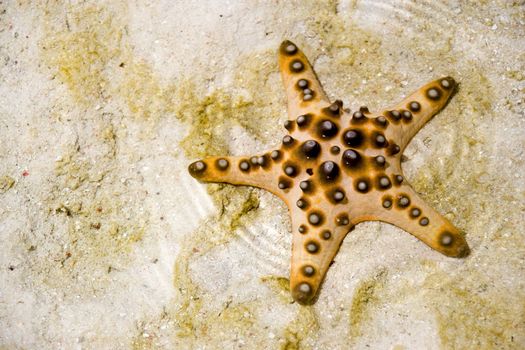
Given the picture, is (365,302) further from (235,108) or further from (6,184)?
(6,184)

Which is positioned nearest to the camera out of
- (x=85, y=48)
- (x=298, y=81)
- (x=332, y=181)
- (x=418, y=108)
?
(x=332, y=181)

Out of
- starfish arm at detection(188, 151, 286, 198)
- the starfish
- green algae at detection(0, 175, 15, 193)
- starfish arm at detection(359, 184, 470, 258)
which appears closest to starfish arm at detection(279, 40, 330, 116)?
the starfish

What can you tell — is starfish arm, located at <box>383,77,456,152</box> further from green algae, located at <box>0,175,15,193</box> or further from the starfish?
green algae, located at <box>0,175,15,193</box>

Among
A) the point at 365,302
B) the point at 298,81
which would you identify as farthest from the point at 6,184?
the point at 365,302

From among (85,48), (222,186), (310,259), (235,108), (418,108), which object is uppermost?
(85,48)

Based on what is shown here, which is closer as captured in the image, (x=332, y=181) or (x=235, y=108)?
(x=332, y=181)

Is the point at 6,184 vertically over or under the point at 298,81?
under

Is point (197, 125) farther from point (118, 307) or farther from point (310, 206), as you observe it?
point (118, 307)

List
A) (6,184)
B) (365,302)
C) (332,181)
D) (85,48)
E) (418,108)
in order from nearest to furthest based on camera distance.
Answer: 1. (332,181)
2. (365,302)
3. (418,108)
4. (6,184)
5. (85,48)
